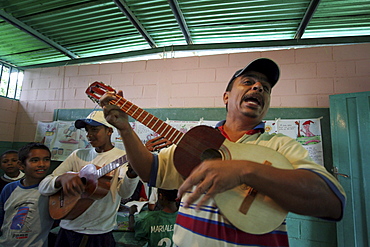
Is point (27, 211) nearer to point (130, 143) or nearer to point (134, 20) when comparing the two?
point (130, 143)

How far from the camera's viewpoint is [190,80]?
3.35m

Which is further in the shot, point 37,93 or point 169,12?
point 37,93

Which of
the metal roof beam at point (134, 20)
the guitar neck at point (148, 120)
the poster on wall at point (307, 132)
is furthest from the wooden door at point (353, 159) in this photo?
the metal roof beam at point (134, 20)

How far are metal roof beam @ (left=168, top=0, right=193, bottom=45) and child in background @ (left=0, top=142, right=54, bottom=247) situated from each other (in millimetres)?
2436

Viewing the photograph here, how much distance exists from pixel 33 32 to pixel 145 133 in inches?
100

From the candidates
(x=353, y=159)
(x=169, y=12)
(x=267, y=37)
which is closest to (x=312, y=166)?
(x=353, y=159)

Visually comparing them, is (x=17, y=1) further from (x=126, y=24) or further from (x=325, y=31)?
(x=325, y=31)

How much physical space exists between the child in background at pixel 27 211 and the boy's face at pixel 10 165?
1.08 m

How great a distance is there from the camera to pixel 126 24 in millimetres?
3186

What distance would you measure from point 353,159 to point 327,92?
97 cm

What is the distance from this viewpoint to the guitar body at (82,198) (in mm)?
1819

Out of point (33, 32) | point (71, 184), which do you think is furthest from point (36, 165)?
point (33, 32)

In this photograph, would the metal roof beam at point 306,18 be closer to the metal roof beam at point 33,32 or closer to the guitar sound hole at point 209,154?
the guitar sound hole at point 209,154

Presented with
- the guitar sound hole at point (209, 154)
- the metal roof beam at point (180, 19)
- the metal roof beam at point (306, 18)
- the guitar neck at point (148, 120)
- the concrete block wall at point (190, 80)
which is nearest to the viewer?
the guitar sound hole at point (209, 154)
